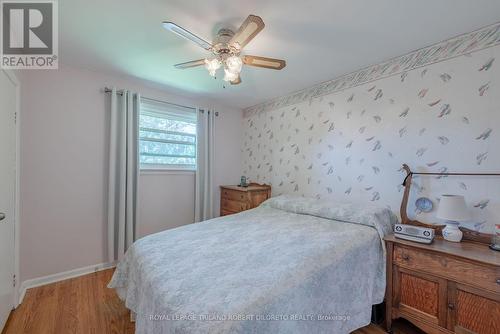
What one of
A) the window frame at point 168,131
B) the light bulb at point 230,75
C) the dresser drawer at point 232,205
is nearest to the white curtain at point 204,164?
the window frame at point 168,131

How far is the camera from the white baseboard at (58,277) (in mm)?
2150

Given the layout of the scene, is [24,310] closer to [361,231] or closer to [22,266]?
[22,266]

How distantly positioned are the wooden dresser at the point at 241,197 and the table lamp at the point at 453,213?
2089 millimetres

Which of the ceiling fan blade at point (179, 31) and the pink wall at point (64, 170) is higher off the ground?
the ceiling fan blade at point (179, 31)

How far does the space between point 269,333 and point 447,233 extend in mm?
1684

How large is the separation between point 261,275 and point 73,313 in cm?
184

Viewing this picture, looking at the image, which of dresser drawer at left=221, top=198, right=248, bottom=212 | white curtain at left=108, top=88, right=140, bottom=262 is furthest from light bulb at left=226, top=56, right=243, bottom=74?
dresser drawer at left=221, top=198, right=248, bottom=212

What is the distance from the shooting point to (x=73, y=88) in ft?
8.01

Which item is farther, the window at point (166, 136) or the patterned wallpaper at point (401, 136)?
the window at point (166, 136)

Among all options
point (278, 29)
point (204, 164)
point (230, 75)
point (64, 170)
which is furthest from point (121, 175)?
point (278, 29)

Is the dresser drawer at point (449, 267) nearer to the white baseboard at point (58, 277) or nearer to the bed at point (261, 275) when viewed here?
the bed at point (261, 275)

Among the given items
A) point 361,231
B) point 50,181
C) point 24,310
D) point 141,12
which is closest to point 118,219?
point 50,181

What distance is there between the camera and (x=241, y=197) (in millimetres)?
3215

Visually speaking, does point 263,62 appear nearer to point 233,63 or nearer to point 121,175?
point 233,63
